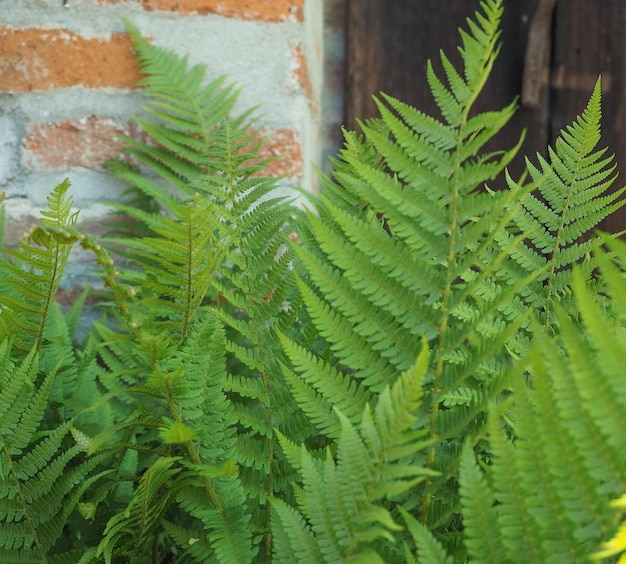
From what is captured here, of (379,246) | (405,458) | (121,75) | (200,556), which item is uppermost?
(121,75)

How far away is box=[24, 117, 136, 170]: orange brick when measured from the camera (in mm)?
927

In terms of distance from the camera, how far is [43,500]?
0.41 m

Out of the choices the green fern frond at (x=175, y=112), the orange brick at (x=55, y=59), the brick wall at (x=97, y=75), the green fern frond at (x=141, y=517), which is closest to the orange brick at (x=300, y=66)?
the brick wall at (x=97, y=75)

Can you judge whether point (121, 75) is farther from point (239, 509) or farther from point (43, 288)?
point (239, 509)

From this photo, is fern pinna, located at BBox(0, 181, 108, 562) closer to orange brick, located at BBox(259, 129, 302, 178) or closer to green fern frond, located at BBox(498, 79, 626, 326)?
green fern frond, located at BBox(498, 79, 626, 326)

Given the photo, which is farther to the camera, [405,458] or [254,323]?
[254,323]

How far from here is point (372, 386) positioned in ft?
1.12

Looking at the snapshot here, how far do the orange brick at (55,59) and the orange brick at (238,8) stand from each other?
73mm

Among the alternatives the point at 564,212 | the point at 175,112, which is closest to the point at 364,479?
the point at 564,212

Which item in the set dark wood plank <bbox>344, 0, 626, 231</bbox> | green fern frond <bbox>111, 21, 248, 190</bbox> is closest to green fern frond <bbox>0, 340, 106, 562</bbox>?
green fern frond <bbox>111, 21, 248, 190</bbox>

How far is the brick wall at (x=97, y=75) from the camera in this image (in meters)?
0.91

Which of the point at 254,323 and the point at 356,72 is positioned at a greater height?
the point at 356,72

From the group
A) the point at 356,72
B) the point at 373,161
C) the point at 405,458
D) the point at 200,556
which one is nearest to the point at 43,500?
the point at 200,556

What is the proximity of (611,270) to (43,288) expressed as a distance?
0.36 meters
